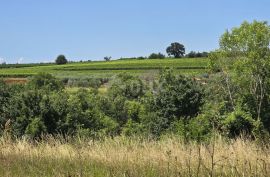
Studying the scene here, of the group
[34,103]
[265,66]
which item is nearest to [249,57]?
[265,66]

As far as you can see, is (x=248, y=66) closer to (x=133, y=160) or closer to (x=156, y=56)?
(x=133, y=160)

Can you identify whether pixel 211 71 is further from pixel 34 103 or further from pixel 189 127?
pixel 34 103

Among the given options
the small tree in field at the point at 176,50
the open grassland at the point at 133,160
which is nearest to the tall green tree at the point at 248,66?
the open grassland at the point at 133,160

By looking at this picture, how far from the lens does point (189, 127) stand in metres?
20.7

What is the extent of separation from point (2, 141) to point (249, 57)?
18.4 meters

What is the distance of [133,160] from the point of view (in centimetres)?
730

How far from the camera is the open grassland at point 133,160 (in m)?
6.24

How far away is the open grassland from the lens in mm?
6238

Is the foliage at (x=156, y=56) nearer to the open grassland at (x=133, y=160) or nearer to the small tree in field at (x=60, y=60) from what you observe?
the small tree in field at (x=60, y=60)

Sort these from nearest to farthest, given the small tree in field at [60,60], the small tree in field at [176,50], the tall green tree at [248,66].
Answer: the tall green tree at [248,66], the small tree in field at [176,50], the small tree in field at [60,60]

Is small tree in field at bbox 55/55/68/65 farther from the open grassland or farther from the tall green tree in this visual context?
the open grassland

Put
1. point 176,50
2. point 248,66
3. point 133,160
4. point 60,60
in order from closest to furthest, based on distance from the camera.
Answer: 1. point 133,160
2. point 248,66
3. point 176,50
4. point 60,60

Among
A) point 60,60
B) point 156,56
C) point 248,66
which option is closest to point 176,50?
point 156,56

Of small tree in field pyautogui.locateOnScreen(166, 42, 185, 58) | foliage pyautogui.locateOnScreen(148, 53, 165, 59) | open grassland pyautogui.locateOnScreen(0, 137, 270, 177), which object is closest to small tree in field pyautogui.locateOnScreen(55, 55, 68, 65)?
foliage pyautogui.locateOnScreen(148, 53, 165, 59)
